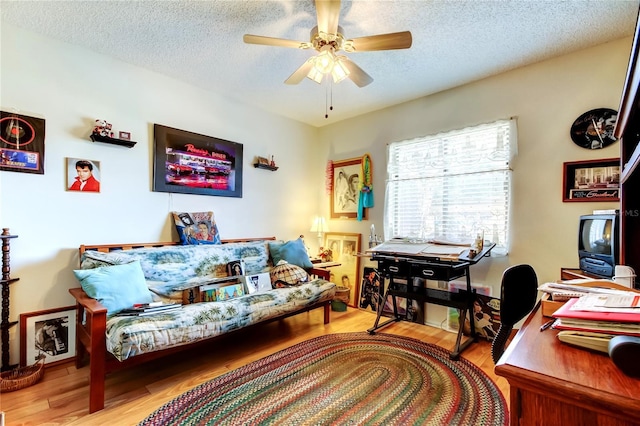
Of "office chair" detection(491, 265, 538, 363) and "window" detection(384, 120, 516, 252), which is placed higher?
"window" detection(384, 120, 516, 252)

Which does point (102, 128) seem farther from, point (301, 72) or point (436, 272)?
point (436, 272)

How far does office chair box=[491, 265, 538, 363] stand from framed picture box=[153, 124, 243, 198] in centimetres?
291

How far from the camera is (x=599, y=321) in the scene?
0.73 meters

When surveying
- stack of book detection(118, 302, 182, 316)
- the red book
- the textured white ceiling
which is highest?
the textured white ceiling

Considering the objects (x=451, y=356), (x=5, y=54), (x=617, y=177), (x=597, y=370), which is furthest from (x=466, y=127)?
(x=5, y=54)

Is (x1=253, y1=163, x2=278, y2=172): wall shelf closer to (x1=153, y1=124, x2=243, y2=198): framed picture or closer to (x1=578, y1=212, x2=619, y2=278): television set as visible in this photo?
(x1=153, y1=124, x2=243, y2=198): framed picture

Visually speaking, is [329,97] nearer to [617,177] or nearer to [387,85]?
[387,85]

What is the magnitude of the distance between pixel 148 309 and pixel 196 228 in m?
1.13

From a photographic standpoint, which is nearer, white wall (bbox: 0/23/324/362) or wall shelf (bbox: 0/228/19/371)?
wall shelf (bbox: 0/228/19/371)

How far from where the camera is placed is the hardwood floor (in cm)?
176

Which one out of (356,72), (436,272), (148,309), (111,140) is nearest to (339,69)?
(356,72)

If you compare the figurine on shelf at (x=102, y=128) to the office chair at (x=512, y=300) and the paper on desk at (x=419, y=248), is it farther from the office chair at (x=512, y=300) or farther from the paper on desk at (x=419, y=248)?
the office chair at (x=512, y=300)

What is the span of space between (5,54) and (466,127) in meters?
3.90

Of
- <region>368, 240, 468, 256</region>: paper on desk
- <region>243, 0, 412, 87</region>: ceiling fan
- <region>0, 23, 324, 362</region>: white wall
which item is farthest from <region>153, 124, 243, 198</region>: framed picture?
<region>368, 240, 468, 256</region>: paper on desk
